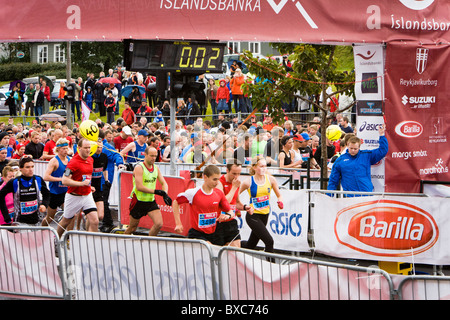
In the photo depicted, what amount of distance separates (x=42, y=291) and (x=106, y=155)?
5477 millimetres

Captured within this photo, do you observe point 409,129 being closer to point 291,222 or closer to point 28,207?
point 291,222

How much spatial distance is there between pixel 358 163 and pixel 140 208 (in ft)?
12.1

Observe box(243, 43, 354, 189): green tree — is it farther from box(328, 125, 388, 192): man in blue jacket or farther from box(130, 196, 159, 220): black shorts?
box(130, 196, 159, 220): black shorts

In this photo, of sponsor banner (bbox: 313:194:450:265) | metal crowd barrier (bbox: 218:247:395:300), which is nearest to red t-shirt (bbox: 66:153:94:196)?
sponsor banner (bbox: 313:194:450:265)

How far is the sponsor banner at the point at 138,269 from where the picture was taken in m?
7.01

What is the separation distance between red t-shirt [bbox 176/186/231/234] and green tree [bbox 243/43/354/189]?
3864mm

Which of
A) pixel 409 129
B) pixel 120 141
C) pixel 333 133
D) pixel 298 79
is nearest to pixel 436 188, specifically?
pixel 409 129

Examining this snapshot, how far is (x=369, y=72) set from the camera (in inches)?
442

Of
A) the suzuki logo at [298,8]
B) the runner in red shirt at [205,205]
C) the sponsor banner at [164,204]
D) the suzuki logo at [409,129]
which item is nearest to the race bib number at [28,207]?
the sponsor banner at [164,204]

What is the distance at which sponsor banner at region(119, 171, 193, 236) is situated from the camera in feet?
40.7

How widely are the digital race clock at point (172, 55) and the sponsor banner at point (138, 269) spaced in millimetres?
3370

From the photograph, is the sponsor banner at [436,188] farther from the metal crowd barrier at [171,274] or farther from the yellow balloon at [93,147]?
the yellow balloon at [93,147]
